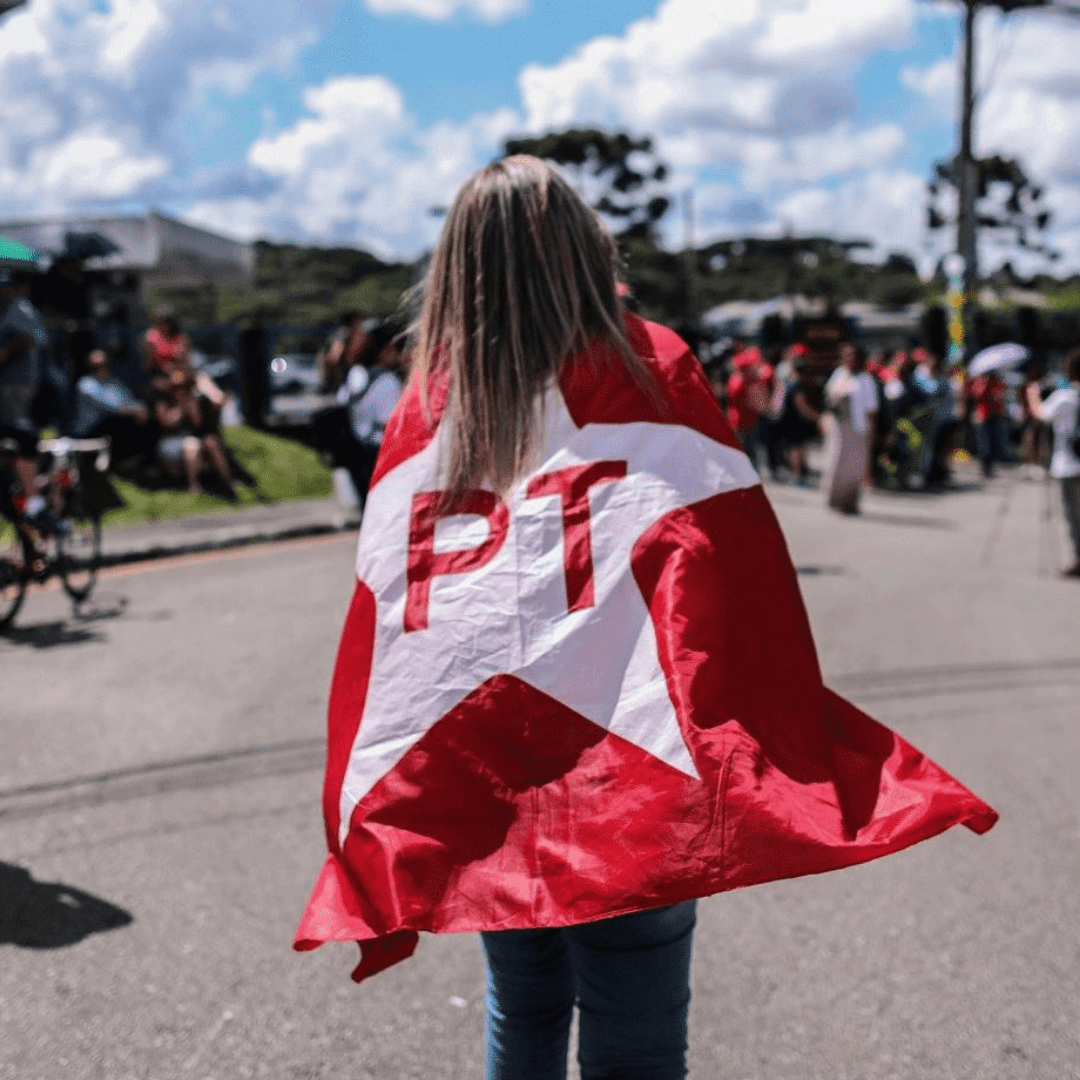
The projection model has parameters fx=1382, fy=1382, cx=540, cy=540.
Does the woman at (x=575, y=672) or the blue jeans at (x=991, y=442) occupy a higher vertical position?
the woman at (x=575, y=672)

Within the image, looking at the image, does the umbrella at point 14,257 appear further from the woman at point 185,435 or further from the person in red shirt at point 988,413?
the person in red shirt at point 988,413

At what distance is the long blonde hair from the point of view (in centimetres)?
205

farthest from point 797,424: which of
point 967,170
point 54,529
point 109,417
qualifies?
point 54,529

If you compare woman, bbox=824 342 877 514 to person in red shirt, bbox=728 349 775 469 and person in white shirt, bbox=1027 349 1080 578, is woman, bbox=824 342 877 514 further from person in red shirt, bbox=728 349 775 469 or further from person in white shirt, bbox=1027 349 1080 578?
person in white shirt, bbox=1027 349 1080 578

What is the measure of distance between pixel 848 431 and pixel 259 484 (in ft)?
21.7

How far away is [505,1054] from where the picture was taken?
2227 mm

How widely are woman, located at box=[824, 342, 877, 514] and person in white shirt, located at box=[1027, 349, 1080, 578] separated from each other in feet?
13.3

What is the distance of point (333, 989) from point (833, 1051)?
1261 mm

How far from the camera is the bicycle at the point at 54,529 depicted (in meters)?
8.24

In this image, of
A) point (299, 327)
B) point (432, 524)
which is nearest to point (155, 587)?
point (432, 524)

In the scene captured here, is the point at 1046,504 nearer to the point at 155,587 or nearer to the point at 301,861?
the point at 155,587

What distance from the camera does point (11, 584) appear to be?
27.0ft

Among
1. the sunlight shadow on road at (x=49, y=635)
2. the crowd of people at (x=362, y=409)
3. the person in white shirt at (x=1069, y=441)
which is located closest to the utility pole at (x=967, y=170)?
the person in white shirt at (x=1069, y=441)

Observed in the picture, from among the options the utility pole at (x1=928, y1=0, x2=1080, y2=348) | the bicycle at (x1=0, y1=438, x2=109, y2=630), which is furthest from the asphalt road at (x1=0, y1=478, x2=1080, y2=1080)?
the utility pole at (x1=928, y1=0, x2=1080, y2=348)
